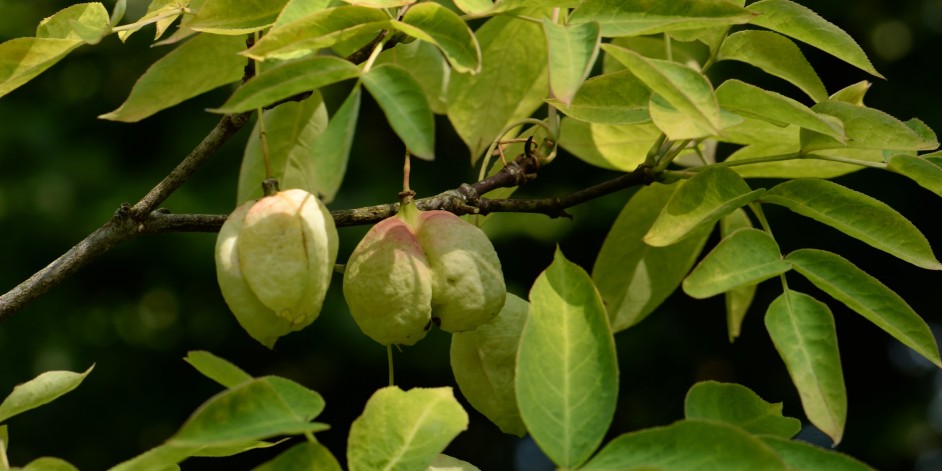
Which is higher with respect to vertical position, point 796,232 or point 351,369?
point 796,232

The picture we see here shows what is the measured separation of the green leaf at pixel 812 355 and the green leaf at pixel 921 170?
161 millimetres

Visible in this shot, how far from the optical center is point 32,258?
4.10 metres

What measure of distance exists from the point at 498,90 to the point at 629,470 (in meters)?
0.50

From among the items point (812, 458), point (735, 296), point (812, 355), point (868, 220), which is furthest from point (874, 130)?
point (735, 296)

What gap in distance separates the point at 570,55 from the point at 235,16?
0.26 meters

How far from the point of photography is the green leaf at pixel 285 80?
0.69 meters

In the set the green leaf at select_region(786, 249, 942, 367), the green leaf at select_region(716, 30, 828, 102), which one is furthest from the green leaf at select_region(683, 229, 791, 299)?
the green leaf at select_region(716, 30, 828, 102)

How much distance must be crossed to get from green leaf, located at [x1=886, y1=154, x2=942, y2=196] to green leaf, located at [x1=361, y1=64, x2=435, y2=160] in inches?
17.1

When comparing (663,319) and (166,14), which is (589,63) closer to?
(166,14)

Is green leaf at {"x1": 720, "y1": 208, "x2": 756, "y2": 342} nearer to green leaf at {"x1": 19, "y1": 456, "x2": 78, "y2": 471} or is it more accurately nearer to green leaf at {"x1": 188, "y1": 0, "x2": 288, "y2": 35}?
green leaf at {"x1": 188, "y1": 0, "x2": 288, "y2": 35}

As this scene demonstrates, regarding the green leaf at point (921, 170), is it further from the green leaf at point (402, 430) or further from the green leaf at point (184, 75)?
the green leaf at point (184, 75)

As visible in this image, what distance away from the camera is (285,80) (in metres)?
0.71

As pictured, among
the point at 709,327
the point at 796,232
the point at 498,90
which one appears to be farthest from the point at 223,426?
the point at 709,327

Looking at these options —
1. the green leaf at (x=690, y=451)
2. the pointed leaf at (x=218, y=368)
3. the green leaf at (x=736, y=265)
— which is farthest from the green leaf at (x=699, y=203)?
the pointed leaf at (x=218, y=368)
